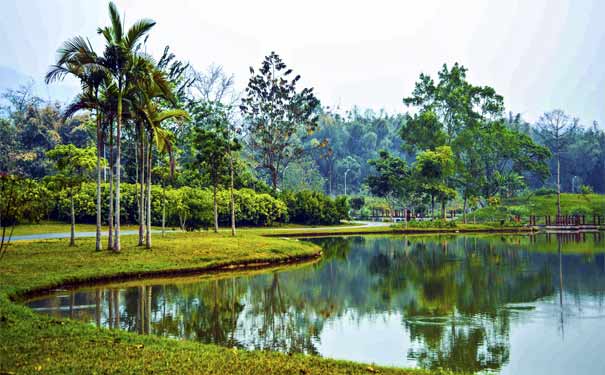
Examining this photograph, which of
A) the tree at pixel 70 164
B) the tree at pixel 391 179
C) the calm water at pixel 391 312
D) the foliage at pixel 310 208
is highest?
the tree at pixel 391 179

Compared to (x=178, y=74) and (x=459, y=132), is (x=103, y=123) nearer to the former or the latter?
(x=178, y=74)

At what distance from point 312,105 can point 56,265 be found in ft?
144

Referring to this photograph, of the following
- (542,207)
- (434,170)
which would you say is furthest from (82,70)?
(542,207)

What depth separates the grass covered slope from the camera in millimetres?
68250

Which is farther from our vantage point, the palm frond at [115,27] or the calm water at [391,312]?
the palm frond at [115,27]

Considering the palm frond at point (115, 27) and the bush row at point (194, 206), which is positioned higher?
the palm frond at point (115, 27)

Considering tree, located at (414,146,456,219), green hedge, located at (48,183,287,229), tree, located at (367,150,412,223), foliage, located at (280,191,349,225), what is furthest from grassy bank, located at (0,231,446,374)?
tree, located at (367,150,412,223)

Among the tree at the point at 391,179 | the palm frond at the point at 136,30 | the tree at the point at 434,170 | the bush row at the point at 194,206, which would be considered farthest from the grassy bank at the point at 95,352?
the tree at the point at 391,179

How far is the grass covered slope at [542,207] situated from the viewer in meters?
68.2

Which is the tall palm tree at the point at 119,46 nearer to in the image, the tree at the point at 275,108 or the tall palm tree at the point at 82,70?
the tall palm tree at the point at 82,70

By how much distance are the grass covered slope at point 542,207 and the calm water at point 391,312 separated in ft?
140

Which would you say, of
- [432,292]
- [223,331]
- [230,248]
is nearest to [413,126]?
[230,248]

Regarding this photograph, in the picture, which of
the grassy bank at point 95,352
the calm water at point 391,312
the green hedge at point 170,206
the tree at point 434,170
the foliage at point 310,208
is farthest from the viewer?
the tree at point 434,170

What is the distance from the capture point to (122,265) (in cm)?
2103
